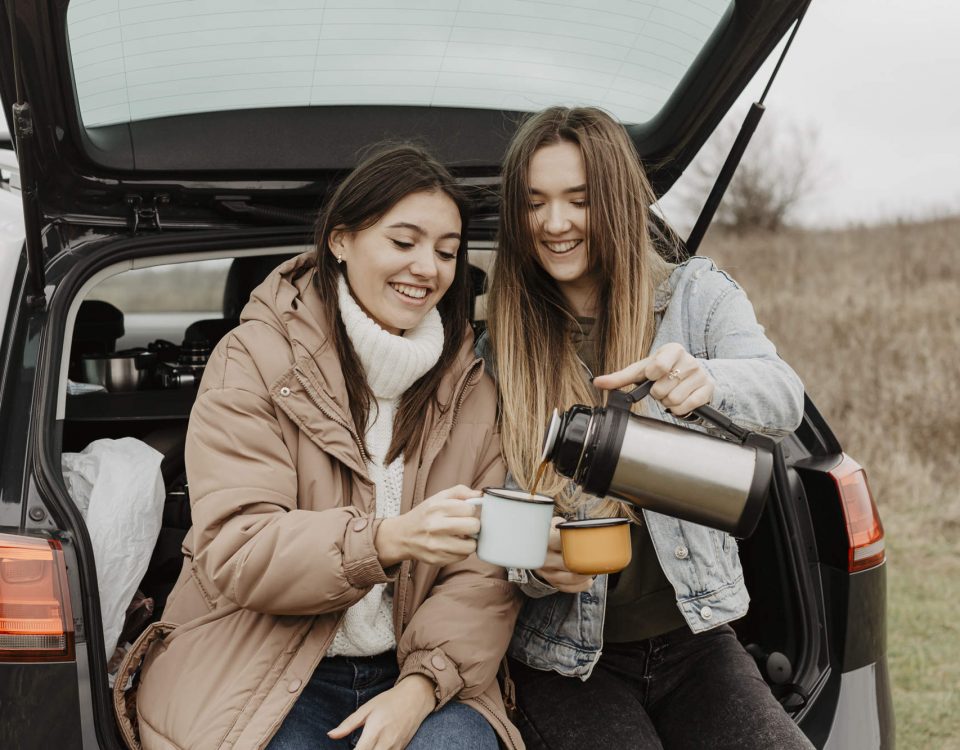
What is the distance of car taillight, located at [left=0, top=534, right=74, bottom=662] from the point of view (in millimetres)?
1381

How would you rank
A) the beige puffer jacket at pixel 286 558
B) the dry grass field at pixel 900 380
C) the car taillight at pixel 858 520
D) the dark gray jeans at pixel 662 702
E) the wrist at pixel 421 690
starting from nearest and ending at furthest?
the beige puffer jacket at pixel 286 558 < the wrist at pixel 421 690 < the dark gray jeans at pixel 662 702 < the car taillight at pixel 858 520 < the dry grass field at pixel 900 380

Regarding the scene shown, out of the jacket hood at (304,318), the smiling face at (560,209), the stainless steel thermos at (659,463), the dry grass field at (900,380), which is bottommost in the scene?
the dry grass field at (900,380)

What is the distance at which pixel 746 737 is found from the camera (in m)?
1.66

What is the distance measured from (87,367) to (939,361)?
602cm

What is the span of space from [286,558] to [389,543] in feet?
0.52

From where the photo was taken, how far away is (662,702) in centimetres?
180

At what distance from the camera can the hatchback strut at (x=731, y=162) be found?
1875 millimetres

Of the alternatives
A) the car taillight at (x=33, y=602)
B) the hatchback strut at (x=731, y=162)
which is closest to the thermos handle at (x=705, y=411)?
the hatchback strut at (x=731, y=162)

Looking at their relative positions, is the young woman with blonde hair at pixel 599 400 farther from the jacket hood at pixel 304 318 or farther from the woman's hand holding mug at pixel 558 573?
the jacket hood at pixel 304 318

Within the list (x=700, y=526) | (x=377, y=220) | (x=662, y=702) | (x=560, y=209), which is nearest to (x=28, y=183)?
(x=377, y=220)

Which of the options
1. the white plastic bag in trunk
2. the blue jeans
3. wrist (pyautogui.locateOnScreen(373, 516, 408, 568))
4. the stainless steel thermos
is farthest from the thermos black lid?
the white plastic bag in trunk

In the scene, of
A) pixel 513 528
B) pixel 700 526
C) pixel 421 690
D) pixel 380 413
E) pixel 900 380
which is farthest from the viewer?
pixel 900 380

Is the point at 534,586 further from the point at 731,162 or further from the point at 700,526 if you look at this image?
the point at 731,162

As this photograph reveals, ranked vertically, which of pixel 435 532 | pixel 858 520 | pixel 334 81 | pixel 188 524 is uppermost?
pixel 334 81
